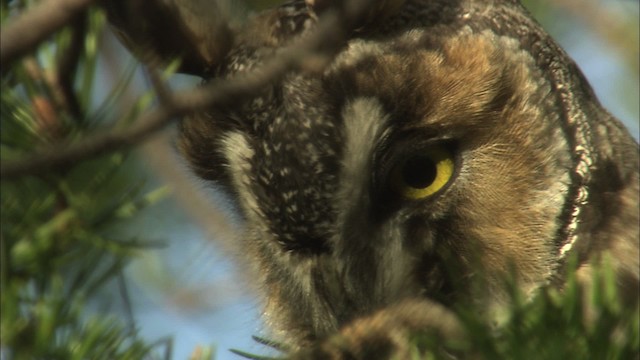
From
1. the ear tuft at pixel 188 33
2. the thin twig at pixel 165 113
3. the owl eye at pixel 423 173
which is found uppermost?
the ear tuft at pixel 188 33

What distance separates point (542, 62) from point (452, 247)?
0.40m

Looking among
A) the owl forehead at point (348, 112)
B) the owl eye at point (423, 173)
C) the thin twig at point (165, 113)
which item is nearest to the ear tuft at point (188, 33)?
the owl forehead at point (348, 112)

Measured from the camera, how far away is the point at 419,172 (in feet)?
Answer: 6.31

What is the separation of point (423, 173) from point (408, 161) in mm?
36

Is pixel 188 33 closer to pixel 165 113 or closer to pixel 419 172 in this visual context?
pixel 419 172

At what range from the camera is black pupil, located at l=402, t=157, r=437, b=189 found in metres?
1.91

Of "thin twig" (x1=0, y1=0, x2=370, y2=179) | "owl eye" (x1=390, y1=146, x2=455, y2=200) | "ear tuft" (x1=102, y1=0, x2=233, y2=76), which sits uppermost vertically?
"ear tuft" (x1=102, y1=0, x2=233, y2=76)

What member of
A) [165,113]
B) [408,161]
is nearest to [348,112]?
[408,161]

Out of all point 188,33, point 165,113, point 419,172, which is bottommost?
point 165,113

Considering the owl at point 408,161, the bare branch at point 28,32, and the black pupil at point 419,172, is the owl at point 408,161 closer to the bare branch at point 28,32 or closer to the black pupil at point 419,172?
the black pupil at point 419,172

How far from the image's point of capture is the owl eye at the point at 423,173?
6.23 feet

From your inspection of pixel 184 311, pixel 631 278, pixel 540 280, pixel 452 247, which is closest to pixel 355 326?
pixel 452 247

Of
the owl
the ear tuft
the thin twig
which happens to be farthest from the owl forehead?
the thin twig

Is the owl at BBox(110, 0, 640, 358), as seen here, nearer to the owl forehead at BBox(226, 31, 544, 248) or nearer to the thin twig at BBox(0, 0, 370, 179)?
the owl forehead at BBox(226, 31, 544, 248)
